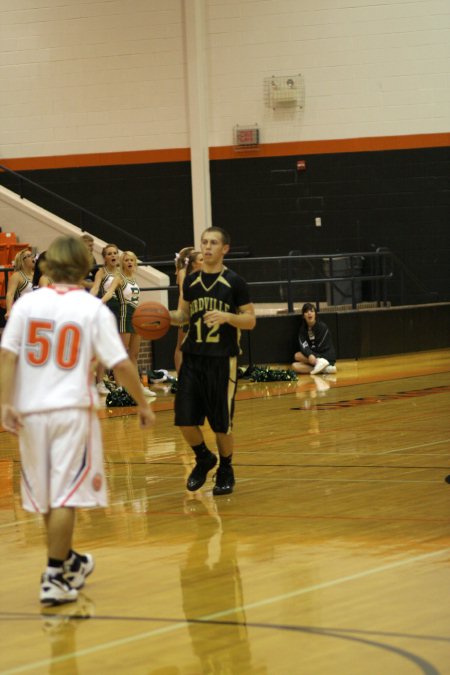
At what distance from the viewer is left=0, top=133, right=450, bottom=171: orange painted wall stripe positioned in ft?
68.6

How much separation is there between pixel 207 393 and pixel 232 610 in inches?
112

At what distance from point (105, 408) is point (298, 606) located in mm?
8544

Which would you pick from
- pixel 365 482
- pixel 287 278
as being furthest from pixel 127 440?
pixel 287 278

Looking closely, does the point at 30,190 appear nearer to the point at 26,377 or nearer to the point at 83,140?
the point at 83,140

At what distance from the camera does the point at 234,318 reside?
7.78 m

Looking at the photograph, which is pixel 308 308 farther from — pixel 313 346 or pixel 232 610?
pixel 232 610

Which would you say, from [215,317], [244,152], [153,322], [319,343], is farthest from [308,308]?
[215,317]

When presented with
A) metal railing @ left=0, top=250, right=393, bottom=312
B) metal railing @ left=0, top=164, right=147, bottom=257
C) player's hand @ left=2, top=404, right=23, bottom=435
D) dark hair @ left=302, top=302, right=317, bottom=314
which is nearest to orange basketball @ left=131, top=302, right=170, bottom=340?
player's hand @ left=2, top=404, right=23, bottom=435

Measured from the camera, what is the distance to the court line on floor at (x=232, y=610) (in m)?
4.65

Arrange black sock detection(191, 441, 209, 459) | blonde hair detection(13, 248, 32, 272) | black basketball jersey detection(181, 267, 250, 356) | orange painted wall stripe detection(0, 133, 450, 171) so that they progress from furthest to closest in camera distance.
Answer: orange painted wall stripe detection(0, 133, 450, 171) < blonde hair detection(13, 248, 32, 272) < black sock detection(191, 441, 209, 459) < black basketball jersey detection(181, 267, 250, 356)

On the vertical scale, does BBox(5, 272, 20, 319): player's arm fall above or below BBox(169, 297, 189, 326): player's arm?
above

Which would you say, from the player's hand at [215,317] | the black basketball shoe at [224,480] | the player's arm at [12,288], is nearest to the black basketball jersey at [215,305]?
the player's hand at [215,317]

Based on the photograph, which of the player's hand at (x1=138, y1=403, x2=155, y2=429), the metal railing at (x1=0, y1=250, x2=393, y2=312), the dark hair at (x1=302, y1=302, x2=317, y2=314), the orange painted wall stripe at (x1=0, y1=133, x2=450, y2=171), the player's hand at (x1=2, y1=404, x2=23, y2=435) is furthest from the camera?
the orange painted wall stripe at (x1=0, y1=133, x2=450, y2=171)

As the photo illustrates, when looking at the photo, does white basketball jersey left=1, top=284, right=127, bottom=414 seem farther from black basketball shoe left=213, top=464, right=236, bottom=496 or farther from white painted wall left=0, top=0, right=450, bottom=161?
white painted wall left=0, top=0, right=450, bottom=161
